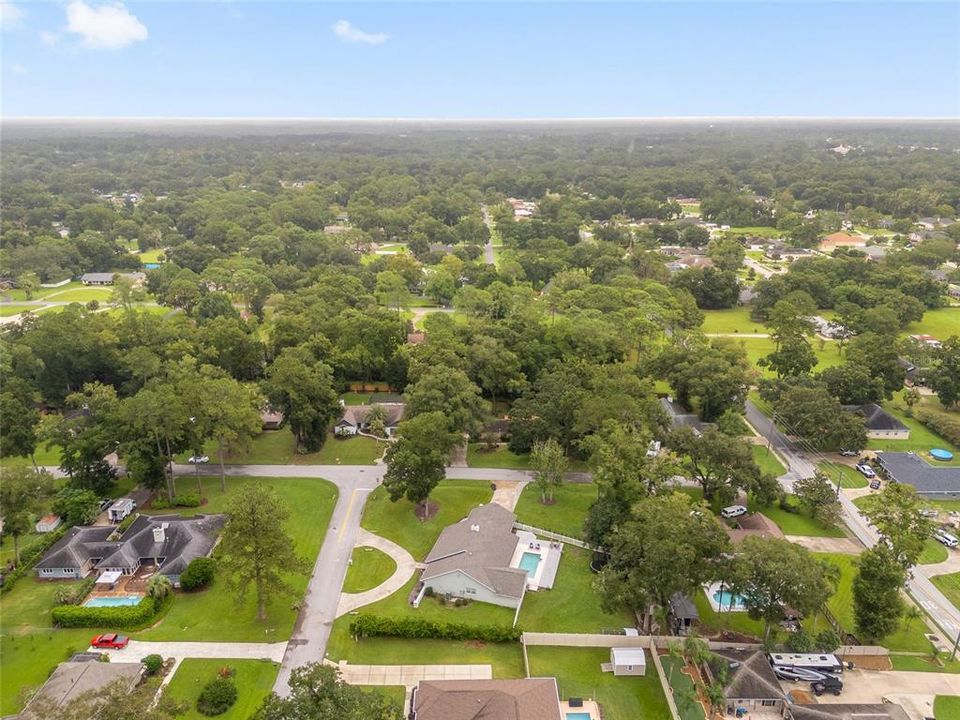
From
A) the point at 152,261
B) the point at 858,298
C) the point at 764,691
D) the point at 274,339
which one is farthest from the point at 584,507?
the point at 152,261

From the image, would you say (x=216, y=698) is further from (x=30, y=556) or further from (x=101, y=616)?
(x=30, y=556)

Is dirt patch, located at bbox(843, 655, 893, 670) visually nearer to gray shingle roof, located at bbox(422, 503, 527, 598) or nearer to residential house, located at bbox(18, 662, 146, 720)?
gray shingle roof, located at bbox(422, 503, 527, 598)

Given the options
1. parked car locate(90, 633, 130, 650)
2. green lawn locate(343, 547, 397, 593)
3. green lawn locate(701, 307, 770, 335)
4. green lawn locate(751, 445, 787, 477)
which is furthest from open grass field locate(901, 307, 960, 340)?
parked car locate(90, 633, 130, 650)

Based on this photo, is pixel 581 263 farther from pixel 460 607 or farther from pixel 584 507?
pixel 460 607

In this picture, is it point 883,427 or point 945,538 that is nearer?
point 945,538

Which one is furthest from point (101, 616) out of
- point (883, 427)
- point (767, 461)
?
point (883, 427)
